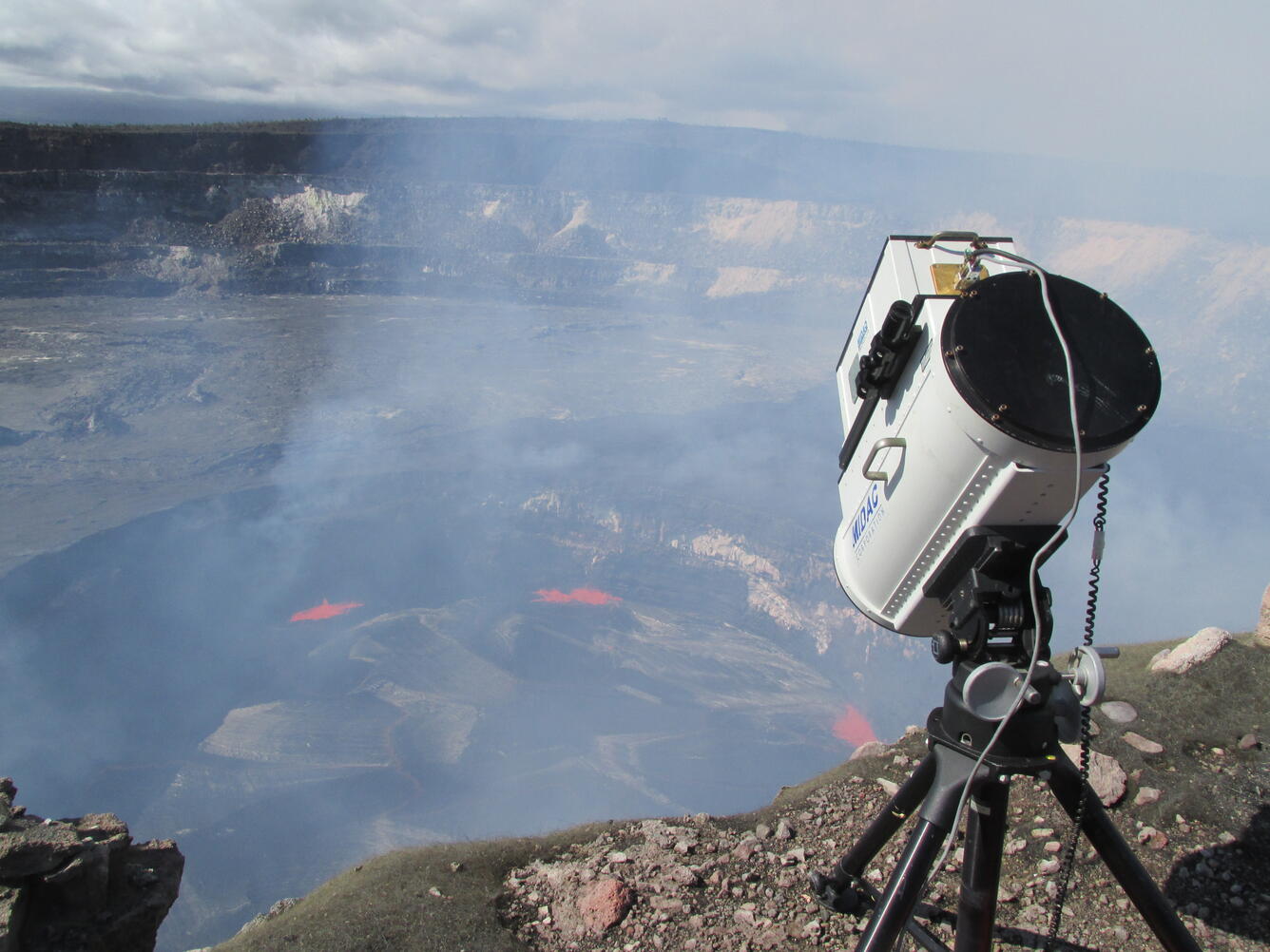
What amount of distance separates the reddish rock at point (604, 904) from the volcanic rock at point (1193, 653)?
4740mm

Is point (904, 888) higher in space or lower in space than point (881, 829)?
higher

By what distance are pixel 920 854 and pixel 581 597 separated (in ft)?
105

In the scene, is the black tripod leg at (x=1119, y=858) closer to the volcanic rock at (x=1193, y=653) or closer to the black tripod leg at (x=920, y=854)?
the black tripod leg at (x=920, y=854)

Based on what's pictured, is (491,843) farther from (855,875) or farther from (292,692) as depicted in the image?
(292,692)

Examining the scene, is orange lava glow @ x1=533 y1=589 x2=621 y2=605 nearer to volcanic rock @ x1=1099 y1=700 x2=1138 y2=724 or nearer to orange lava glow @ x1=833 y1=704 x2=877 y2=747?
orange lava glow @ x1=833 y1=704 x2=877 y2=747

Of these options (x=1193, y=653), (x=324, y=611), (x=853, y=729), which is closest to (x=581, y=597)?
(x=324, y=611)

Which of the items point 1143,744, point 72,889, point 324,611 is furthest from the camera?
point 324,611

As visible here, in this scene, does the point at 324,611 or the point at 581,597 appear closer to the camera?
the point at 324,611

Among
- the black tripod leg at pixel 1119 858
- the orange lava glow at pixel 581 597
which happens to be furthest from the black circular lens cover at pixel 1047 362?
the orange lava glow at pixel 581 597

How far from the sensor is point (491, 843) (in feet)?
17.8

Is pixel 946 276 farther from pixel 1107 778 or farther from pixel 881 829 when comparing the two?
pixel 1107 778

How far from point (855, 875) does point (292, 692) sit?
86.5ft

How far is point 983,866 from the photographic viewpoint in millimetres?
2660

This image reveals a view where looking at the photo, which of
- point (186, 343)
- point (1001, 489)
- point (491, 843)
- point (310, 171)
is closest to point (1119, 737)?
point (1001, 489)
